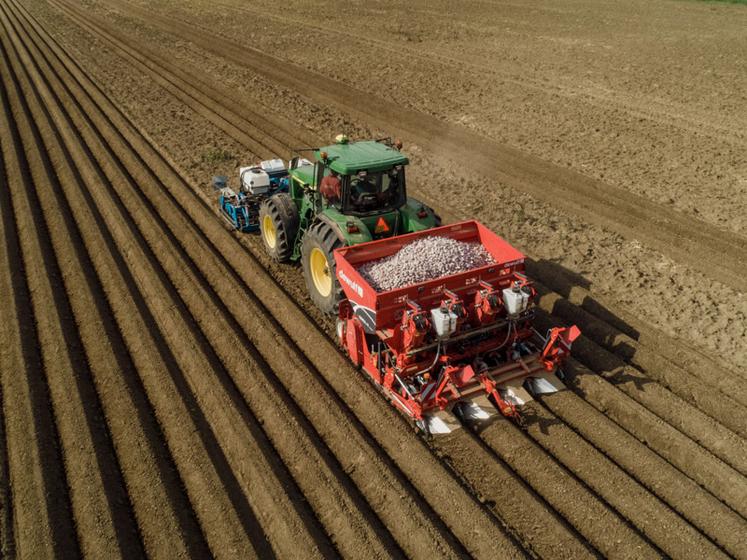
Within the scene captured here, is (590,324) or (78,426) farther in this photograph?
(590,324)

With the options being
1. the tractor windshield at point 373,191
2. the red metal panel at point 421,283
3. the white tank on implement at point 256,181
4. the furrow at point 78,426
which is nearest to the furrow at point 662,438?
the red metal panel at point 421,283

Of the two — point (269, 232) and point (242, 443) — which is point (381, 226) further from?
point (242, 443)

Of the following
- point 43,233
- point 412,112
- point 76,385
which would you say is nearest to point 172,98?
point 412,112

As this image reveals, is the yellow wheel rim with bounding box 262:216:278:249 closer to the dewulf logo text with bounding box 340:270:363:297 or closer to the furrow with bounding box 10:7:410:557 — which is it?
the furrow with bounding box 10:7:410:557

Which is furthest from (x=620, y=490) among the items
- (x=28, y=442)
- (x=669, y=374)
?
(x=28, y=442)

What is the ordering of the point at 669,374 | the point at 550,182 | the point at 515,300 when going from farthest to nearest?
the point at 550,182 → the point at 669,374 → the point at 515,300

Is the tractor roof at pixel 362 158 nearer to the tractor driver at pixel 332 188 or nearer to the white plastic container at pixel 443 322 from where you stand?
the tractor driver at pixel 332 188
